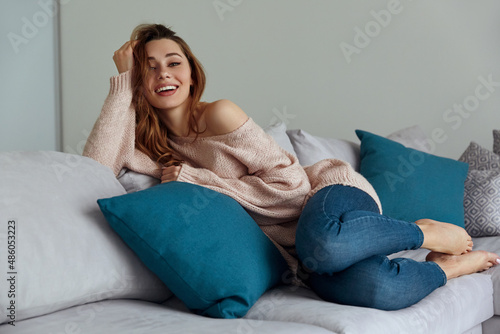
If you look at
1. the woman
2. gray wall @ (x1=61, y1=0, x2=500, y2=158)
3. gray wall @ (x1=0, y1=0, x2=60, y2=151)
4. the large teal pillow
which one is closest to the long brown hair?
the woman

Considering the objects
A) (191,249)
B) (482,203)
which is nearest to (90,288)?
(191,249)

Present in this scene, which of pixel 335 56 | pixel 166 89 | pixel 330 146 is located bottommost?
pixel 330 146

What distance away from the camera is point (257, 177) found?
5.31 feet

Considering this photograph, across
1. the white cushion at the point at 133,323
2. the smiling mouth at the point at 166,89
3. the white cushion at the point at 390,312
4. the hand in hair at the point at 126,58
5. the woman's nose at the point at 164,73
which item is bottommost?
the white cushion at the point at 390,312

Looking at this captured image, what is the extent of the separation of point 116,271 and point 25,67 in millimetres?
2858

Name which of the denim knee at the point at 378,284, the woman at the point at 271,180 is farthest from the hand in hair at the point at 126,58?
the denim knee at the point at 378,284

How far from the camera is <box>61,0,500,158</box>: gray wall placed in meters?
3.07

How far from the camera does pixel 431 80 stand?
313 cm

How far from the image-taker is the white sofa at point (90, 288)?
107 cm

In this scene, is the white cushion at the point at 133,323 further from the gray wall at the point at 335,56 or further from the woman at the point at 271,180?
the gray wall at the point at 335,56

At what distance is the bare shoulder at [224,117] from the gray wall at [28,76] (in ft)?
8.13

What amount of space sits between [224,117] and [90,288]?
66 cm

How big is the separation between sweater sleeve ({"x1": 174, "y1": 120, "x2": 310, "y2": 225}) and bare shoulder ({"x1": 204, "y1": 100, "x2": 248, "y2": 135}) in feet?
0.12

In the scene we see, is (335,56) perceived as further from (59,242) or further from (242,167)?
(59,242)
